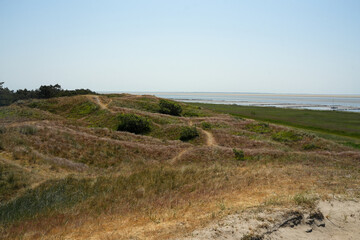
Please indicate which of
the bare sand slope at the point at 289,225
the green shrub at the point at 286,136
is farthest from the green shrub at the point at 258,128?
the bare sand slope at the point at 289,225

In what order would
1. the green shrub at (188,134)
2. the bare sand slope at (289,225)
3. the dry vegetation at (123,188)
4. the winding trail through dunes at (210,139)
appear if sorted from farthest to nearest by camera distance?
1. the green shrub at (188,134)
2. the winding trail through dunes at (210,139)
3. the dry vegetation at (123,188)
4. the bare sand slope at (289,225)

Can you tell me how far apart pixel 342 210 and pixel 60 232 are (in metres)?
11.0

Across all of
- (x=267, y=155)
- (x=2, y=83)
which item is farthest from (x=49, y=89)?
(x=267, y=155)

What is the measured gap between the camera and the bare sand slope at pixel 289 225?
318 inches

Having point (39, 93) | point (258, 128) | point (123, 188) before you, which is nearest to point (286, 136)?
point (258, 128)

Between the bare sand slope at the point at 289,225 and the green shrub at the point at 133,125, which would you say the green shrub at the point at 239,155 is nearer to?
the bare sand slope at the point at 289,225

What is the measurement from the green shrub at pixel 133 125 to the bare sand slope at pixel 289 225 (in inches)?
1352

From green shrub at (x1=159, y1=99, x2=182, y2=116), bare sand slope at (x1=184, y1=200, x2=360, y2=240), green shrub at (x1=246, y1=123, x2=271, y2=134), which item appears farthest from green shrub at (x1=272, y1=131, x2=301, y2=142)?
bare sand slope at (x1=184, y1=200, x2=360, y2=240)

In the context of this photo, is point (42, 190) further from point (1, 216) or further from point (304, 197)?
point (304, 197)

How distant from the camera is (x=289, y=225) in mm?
8906

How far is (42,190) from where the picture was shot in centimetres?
1270

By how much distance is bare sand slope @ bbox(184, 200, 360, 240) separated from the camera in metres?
8.08

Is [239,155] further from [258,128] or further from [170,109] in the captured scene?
[170,109]

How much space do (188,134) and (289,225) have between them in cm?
2903
